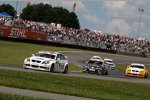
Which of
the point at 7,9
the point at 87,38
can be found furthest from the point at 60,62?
the point at 7,9

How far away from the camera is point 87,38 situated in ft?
218

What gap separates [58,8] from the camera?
142 meters

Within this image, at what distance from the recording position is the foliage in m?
131

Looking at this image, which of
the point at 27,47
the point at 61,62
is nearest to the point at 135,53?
the point at 27,47

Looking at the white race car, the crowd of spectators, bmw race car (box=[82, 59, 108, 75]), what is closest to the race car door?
the white race car

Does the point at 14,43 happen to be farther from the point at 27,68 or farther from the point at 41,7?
the point at 41,7

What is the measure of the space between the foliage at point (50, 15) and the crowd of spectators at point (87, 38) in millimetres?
54193

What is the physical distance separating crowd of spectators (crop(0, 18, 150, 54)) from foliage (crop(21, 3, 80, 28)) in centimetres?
5419

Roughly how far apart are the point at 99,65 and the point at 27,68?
33.9ft

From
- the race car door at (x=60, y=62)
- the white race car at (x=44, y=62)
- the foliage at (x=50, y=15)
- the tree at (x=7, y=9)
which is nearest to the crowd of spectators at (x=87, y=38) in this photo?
the race car door at (x=60, y=62)

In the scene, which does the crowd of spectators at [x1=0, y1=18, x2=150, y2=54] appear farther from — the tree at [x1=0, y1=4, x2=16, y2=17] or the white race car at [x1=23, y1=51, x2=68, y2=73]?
the tree at [x1=0, y1=4, x2=16, y2=17]

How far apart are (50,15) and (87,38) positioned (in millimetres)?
69533

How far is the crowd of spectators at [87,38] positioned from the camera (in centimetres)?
6250

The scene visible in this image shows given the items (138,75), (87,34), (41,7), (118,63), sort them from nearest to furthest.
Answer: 1. (138,75)
2. (118,63)
3. (87,34)
4. (41,7)
